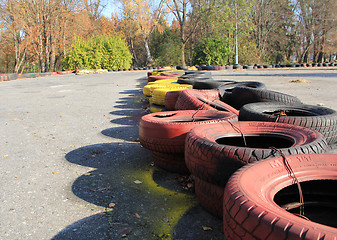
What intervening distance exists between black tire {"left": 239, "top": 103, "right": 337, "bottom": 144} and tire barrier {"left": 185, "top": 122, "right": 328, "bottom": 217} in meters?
0.37

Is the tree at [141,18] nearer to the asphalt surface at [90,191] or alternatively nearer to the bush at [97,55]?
the bush at [97,55]

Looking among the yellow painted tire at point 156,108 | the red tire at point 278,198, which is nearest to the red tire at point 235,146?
the red tire at point 278,198

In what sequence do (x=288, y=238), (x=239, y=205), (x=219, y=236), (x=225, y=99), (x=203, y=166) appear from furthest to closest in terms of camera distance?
1. (x=225, y=99)
2. (x=203, y=166)
3. (x=219, y=236)
4. (x=239, y=205)
5. (x=288, y=238)

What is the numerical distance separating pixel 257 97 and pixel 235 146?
2261mm

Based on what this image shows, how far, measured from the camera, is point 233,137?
117 inches

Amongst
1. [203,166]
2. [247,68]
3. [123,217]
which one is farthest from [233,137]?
[247,68]

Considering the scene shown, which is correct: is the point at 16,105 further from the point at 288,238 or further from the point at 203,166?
the point at 288,238

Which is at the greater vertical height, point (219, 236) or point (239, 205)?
point (239, 205)

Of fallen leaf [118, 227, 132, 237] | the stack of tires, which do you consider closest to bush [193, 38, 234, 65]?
the stack of tires

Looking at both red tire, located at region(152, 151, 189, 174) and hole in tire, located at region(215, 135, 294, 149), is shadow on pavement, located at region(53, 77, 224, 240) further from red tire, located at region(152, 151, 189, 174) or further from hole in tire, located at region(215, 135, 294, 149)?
hole in tire, located at region(215, 135, 294, 149)

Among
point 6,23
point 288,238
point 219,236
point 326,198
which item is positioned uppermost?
point 6,23

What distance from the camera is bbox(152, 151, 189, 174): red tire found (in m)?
3.36

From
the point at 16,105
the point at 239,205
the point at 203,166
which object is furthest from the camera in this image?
the point at 16,105

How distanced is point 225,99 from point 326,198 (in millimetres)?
3811
